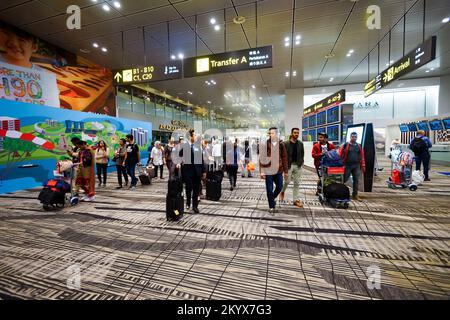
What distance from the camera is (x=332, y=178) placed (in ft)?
15.5

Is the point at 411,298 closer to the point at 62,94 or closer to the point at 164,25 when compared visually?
the point at 164,25

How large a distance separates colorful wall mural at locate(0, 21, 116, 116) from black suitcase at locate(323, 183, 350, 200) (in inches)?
409

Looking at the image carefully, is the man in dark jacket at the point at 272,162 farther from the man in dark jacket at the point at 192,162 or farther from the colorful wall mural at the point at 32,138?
the colorful wall mural at the point at 32,138

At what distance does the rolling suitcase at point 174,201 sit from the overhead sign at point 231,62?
3.92 meters

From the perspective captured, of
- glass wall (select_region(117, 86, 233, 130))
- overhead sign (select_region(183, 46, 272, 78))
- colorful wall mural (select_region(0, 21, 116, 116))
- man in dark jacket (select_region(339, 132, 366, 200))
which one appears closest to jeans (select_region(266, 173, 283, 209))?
man in dark jacket (select_region(339, 132, 366, 200))

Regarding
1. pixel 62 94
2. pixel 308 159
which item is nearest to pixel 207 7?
pixel 62 94

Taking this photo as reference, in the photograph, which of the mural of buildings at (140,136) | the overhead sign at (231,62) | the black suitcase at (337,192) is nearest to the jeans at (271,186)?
the black suitcase at (337,192)

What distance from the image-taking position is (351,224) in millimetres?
3566

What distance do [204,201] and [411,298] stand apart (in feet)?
13.2

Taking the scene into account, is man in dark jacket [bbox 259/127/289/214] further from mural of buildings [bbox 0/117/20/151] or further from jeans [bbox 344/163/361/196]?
mural of buildings [bbox 0/117/20/151]

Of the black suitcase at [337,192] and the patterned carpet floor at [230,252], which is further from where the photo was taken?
the black suitcase at [337,192]

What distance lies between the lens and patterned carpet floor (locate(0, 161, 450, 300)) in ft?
6.51

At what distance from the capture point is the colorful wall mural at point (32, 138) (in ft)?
20.2

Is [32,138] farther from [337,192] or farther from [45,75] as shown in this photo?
[337,192]
